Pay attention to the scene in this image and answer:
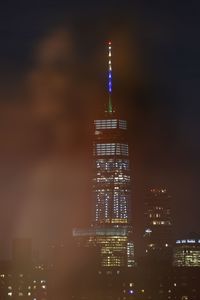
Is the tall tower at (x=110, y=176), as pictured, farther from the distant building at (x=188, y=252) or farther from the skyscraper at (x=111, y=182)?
the distant building at (x=188, y=252)

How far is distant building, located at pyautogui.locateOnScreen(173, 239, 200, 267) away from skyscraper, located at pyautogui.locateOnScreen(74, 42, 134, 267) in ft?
14.2

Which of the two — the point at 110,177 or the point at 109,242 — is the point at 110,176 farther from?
the point at 109,242

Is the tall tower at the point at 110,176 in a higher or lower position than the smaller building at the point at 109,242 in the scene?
higher

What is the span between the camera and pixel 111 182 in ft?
191

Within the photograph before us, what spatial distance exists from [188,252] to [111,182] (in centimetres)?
1760

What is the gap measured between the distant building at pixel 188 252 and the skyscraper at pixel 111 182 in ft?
14.2

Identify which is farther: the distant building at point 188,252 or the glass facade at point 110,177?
the glass facade at point 110,177

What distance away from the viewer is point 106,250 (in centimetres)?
4222

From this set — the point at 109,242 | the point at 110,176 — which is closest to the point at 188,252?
the point at 109,242

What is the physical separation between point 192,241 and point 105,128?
45.0 ft

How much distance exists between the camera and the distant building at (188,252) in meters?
39.9

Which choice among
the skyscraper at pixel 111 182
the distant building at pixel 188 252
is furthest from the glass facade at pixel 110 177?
the distant building at pixel 188 252

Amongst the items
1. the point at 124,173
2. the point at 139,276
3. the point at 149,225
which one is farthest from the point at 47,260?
the point at 124,173

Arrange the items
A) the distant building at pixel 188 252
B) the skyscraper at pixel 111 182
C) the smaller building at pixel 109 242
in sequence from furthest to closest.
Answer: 1. the skyscraper at pixel 111 182
2. the distant building at pixel 188 252
3. the smaller building at pixel 109 242
